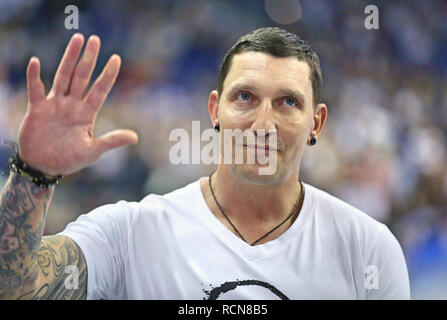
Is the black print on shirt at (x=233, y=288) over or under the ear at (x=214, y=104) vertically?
under

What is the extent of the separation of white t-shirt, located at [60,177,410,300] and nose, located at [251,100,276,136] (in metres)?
0.32

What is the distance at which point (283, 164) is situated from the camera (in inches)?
59.0

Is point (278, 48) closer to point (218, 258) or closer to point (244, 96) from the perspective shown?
point (244, 96)

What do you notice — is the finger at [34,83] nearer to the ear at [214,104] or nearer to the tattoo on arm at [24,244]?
the tattoo on arm at [24,244]

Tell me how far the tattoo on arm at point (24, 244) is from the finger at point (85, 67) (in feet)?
0.84

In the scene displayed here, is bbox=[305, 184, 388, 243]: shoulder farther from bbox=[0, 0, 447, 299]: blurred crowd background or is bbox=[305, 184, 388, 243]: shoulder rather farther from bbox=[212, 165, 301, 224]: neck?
bbox=[0, 0, 447, 299]: blurred crowd background

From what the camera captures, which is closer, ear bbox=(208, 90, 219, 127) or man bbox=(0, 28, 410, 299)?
man bbox=(0, 28, 410, 299)

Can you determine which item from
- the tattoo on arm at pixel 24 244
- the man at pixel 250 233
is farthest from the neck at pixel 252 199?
the tattoo on arm at pixel 24 244

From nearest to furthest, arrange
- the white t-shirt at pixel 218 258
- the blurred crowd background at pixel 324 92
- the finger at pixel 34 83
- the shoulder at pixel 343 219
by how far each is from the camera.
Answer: the finger at pixel 34 83, the white t-shirt at pixel 218 258, the shoulder at pixel 343 219, the blurred crowd background at pixel 324 92

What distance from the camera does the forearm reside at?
1.18 metres

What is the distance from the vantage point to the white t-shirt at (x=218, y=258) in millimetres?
1447

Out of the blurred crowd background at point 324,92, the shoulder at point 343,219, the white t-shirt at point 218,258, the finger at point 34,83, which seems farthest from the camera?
the blurred crowd background at point 324,92

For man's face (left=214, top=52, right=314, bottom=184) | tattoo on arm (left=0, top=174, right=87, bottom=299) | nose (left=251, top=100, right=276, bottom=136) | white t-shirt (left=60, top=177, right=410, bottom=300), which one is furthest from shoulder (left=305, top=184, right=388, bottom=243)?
tattoo on arm (left=0, top=174, right=87, bottom=299)
